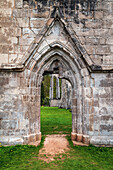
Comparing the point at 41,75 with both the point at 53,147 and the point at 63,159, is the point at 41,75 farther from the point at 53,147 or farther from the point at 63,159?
the point at 63,159

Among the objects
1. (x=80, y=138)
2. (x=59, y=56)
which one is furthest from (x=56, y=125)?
(x=59, y=56)

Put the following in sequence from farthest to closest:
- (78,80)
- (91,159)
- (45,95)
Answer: (45,95), (78,80), (91,159)

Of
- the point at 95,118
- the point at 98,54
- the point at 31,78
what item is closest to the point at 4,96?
the point at 31,78

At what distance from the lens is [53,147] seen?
5160mm

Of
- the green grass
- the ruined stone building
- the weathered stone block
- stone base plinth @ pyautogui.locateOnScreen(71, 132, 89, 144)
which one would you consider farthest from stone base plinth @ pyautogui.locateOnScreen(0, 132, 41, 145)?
the weathered stone block

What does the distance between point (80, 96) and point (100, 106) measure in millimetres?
793

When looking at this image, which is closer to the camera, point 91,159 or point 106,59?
point 91,159

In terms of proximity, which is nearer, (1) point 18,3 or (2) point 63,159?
(2) point 63,159

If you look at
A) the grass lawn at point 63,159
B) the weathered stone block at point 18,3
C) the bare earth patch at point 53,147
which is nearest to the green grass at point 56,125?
the bare earth patch at point 53,147

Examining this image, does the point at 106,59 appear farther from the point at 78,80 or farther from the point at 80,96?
the point at 80,96

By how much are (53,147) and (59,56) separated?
3.35 meters

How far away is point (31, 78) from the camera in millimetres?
5586

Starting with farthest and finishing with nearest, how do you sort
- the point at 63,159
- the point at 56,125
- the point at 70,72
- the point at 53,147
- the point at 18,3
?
1. the point at 56,125
2. the point at 70,72
3. the point at 18,3
4. the point at 53,147
5. the point at 63,159

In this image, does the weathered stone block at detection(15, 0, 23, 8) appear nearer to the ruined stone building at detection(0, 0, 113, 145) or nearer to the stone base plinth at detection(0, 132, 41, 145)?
the ruined stone building at detection(0, 0, 113, 145)
